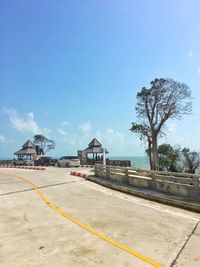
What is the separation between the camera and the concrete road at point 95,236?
5.08 meters

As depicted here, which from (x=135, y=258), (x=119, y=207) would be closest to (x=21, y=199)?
(x=119, y=207)

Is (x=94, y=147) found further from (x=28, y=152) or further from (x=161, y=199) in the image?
(x=161, y=199)

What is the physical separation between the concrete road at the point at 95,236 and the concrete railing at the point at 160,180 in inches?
58.6

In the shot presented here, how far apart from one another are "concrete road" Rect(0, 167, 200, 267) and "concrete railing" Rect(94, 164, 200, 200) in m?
1.49

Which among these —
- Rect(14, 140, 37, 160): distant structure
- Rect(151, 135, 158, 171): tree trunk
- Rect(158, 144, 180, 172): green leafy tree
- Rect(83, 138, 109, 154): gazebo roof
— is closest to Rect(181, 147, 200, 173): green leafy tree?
Rect(158, 144, 180, 172): green leafy tree

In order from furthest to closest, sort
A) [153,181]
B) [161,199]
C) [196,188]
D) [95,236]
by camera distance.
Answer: [153,181] → [161,199] → [196,188] → [95,236]

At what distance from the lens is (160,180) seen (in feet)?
42.4

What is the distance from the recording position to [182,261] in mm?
4961

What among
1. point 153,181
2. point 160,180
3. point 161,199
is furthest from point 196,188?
point 153,181

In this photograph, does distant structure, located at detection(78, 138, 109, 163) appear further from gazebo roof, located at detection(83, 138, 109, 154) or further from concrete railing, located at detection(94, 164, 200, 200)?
concrete railing, located at detection(94, 164, 200, 200)

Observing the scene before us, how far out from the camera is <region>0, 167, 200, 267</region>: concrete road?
5.08 metres

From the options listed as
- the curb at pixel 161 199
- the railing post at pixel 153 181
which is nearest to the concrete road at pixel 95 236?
the curb at pixel 161 199

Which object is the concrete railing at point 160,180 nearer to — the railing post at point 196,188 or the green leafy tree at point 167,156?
the railing post at point 196,188

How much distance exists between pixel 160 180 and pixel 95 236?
23.8ft
